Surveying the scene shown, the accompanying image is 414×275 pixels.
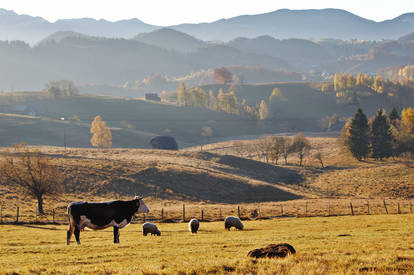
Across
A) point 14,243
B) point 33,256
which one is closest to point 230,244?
point 33,256

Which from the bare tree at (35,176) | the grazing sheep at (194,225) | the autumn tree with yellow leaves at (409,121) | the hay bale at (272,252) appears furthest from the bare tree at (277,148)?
the hay bale at (272,252)

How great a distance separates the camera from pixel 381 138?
364 ft

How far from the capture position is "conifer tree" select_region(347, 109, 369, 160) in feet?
365

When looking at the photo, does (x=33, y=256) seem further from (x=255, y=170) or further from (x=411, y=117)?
(x=411, y=117)

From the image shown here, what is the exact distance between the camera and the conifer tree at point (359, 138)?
11138cm

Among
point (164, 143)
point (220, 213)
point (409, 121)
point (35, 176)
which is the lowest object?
point (220, 213)

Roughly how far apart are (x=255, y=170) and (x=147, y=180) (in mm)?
32705

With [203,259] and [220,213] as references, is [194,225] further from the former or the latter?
[203,259]

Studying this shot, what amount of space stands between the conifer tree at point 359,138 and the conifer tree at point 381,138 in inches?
78.9

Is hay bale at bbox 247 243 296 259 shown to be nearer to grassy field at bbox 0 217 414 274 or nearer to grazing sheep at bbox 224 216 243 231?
grassy field at bbox 0 217 414 274

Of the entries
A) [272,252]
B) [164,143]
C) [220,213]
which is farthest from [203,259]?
[164,143]

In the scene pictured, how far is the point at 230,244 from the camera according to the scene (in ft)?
78.1

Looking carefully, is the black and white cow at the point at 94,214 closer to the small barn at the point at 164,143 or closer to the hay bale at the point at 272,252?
the hay bale at the point at 272,252

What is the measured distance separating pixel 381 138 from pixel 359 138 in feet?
18.3
